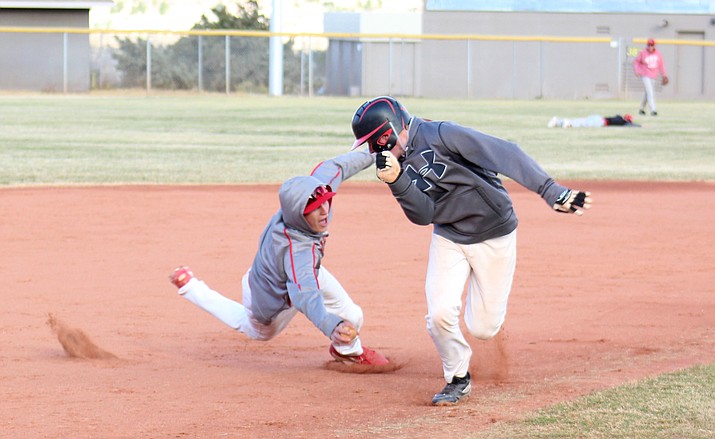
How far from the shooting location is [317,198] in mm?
5551

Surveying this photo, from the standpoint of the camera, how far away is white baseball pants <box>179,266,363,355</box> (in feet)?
19.5

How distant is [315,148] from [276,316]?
14595 millimetres

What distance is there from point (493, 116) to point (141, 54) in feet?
57.2

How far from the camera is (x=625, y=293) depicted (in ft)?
27.1

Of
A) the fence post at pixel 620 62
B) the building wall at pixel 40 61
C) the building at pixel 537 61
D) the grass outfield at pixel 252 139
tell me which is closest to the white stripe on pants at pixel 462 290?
the grass outfield at pixel 252 139

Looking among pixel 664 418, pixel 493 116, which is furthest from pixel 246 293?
pixel 493 116

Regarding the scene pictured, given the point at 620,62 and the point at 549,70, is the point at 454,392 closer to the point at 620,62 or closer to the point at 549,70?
the point at 620,62

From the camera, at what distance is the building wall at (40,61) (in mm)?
39812

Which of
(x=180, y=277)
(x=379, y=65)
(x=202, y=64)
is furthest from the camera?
(x=379, y=65)

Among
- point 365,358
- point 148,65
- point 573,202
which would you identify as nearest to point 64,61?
point 148,65

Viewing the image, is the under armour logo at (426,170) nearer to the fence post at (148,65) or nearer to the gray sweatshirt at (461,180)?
the gray sweatshirt at (461,180)

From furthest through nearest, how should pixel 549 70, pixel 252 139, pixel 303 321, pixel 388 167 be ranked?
pixel 549 70 → pixel 252 139 → pixel 303 321 → pixel 388 167

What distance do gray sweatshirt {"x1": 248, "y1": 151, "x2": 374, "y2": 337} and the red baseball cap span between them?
0.09 ft

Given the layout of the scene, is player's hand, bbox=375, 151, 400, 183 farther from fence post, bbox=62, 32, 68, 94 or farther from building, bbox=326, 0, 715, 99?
building, bbox=326, 0, 715, 99
